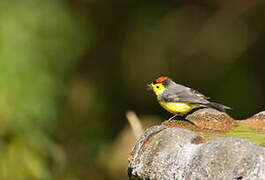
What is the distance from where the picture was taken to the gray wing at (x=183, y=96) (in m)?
3.99

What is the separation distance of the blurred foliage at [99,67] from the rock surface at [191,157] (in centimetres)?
299

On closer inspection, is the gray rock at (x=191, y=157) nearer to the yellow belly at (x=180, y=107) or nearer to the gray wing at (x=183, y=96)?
the gray wing at (x=183, y=96)

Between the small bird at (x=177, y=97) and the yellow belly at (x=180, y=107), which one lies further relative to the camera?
the yellow belly at (x=180, y=107)

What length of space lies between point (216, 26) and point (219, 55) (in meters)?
0.44

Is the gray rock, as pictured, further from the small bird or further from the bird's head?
the bird's head

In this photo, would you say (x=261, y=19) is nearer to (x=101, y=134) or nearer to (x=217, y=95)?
(x=217, y=95)

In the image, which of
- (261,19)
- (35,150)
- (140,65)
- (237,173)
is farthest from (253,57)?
(237,173)

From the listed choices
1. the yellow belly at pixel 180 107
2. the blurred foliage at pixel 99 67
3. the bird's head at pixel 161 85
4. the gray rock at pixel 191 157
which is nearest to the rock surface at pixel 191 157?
the gray rock at pixel 191 157

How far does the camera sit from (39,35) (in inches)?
260

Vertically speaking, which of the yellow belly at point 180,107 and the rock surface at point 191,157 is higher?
the rock surface at point 191,157

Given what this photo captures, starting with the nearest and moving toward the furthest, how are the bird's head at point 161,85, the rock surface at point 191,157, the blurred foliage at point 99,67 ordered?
the rock surface at point 191,157 → the bird's head at point 161,85 → the blurred foliage at point 99,67

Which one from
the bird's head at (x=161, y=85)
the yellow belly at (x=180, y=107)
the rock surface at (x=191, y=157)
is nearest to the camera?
the rock surface at (x=191, y=157)

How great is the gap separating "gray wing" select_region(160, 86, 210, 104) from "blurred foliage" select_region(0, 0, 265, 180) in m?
1.96

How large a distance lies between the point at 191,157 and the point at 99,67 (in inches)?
241
